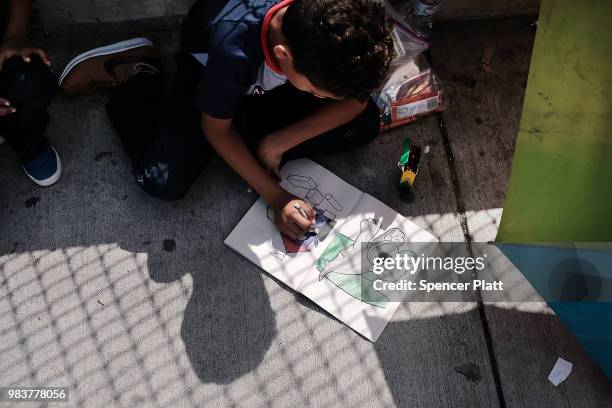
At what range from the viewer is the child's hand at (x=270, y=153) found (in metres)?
1.73

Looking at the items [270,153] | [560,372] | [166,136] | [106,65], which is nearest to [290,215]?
[270,153]

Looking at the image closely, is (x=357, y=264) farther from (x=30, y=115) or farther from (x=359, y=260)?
(x=30, y=115)

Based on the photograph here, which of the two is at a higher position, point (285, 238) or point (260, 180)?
point (260, 180)

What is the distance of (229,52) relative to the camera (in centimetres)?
141

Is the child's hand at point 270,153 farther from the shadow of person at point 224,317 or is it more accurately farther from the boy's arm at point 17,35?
the boy's arm at point 17,35

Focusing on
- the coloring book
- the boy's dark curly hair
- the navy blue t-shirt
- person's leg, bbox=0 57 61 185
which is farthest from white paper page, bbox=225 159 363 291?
person's leg, bbox=0 57 61 185

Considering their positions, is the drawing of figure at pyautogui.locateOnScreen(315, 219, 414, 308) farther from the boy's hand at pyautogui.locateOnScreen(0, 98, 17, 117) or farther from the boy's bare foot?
the boy's hand at pyautogui.locateOnScreen(0, 98, 17, 117)

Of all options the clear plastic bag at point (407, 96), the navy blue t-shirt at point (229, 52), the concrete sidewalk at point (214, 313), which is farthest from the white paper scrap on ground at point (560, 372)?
the navy blue t-shirt at point (229, 52)

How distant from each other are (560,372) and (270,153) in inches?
46.6

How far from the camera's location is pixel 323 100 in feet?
5.94

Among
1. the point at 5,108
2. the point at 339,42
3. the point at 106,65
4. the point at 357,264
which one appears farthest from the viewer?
the point at 106,65

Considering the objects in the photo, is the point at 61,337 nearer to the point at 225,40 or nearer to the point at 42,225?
the point at 42,225

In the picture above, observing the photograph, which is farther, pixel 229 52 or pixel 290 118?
pixel 290 118

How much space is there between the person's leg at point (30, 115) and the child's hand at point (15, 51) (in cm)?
1
